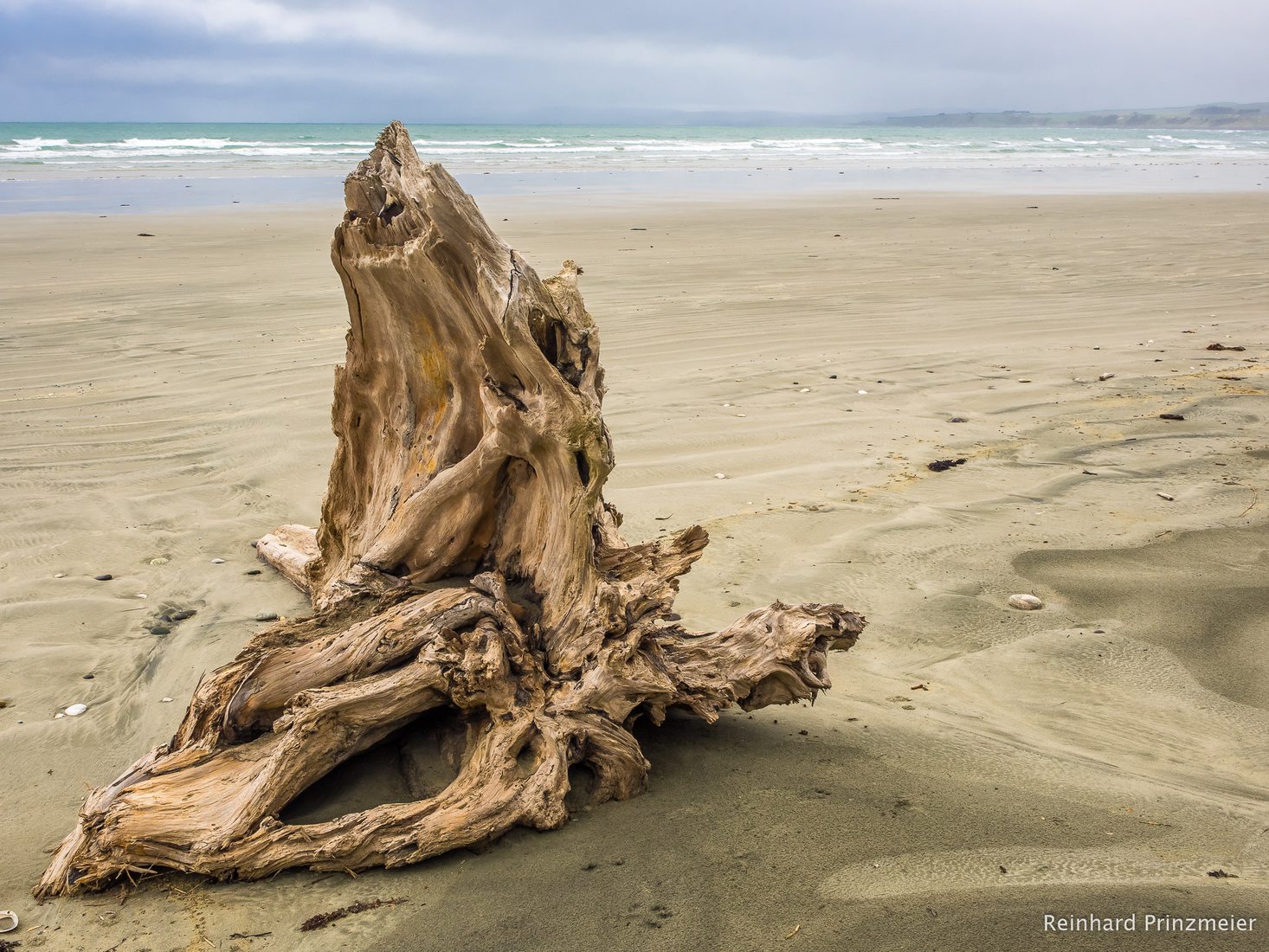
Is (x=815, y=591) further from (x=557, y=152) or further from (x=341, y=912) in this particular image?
(x=557, y=152)

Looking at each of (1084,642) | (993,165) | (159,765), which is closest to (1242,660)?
(1084,642)

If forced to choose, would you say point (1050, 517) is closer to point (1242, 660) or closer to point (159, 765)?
point (1242, 660)

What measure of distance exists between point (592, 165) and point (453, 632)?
117ft

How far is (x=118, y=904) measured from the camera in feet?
8.22

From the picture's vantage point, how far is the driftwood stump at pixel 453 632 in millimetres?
2605

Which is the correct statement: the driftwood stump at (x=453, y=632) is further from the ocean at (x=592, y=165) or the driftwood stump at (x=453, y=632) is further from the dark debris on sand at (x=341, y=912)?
the ocean at (x=592, y=165)

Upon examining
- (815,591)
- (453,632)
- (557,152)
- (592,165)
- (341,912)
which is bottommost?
(815,591)

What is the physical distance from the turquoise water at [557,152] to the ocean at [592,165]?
0.09 meters

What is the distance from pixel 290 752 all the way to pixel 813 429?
4.67m

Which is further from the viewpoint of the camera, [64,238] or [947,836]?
[64,238]

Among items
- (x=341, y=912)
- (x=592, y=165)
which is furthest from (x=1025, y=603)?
(x=592, y=165)

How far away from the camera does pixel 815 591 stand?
4477 millimetres

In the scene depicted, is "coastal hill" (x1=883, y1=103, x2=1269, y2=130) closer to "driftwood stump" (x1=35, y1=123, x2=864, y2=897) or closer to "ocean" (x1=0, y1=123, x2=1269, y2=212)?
"ocean" (x1=0, y1=123, x2=1269, y2=212)

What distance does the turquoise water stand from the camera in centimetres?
3466
